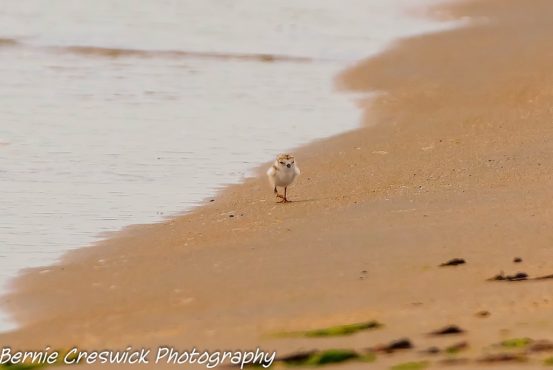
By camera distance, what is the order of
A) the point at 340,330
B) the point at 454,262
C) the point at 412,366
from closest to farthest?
the point at 412,366 < the point at 340,330 < the point at 454,262

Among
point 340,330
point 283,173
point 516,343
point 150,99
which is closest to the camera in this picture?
point 516,343

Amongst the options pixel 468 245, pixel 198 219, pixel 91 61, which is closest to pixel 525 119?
pixel 198 219

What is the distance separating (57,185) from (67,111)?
402cm

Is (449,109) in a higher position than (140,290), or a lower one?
higher

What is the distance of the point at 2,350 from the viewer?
21.9ft

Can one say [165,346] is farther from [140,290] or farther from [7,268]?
[7,268]

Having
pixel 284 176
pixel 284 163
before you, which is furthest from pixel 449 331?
pixel 284 163

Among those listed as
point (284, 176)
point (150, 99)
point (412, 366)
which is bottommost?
point (412, 366)

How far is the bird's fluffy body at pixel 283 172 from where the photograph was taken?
1024 cm

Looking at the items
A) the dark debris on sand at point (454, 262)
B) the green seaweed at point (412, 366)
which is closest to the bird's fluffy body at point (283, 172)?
the dark debris on sand at point (454, 262)

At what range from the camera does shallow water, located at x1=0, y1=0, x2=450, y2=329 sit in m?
10.8

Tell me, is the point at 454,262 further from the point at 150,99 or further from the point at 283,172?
the point at 150,99

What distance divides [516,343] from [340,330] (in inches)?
34.1

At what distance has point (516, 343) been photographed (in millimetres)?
5762
